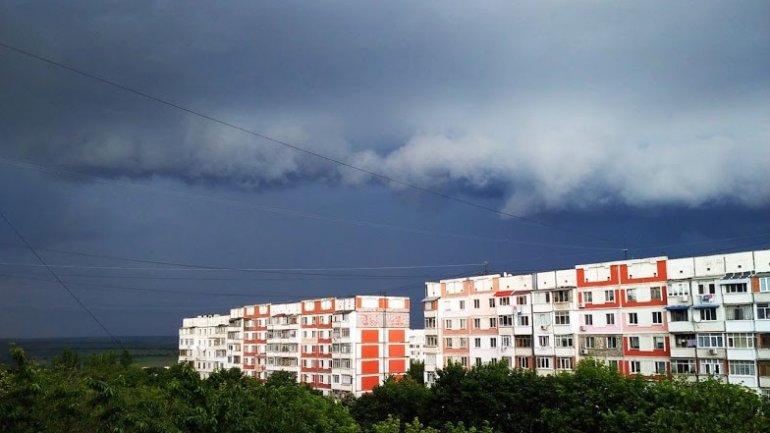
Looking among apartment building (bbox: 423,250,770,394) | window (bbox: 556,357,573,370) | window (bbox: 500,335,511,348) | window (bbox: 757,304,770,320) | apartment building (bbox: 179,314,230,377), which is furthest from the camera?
apartment building (bbox: 179,314,230,377)

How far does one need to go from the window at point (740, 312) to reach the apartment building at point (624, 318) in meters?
0.07

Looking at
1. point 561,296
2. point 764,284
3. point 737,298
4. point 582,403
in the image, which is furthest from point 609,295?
point 582,403

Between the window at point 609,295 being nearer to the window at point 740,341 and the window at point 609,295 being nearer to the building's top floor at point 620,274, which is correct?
the building's top floor at point 620,274

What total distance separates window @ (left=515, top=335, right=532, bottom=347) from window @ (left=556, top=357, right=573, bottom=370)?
130 inches

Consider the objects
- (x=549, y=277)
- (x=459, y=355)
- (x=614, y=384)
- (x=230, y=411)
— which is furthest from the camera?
(x=459, y=355)

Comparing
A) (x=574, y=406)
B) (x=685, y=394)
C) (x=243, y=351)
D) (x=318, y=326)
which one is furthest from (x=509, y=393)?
(x=243, y=351)

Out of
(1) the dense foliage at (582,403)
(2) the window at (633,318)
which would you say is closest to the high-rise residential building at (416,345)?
(1) the dense foliage at (582,403)

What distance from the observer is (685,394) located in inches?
1430

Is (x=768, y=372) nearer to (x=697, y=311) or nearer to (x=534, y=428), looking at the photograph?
(x=697, y=311)

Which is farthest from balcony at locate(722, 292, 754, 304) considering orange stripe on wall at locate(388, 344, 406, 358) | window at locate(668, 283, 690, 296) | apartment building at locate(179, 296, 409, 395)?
orange stripe on wall at locate(388, 344, 406, 358)

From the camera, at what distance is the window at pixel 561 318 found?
2338 inches

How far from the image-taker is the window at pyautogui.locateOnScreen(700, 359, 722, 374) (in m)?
49.0

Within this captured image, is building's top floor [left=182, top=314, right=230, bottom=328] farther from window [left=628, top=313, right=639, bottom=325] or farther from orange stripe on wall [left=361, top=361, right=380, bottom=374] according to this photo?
window [left=628, top=313, right=639, bottom=325]

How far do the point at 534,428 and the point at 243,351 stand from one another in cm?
6537
